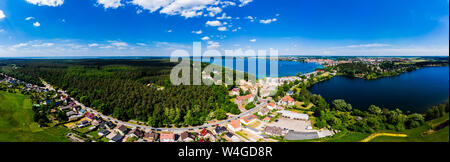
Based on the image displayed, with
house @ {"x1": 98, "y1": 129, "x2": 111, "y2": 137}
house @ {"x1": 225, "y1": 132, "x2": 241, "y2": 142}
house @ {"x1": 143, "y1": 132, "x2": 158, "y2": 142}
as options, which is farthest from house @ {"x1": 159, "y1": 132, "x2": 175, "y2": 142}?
house @ {"x1": 98, "y1": 129, "x2": 111, "y2": 137}

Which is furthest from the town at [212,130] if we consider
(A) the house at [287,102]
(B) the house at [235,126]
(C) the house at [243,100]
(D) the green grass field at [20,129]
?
(C) the house at [243,100]

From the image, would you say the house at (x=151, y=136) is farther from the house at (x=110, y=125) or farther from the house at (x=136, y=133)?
the house at (x=110, y=125)

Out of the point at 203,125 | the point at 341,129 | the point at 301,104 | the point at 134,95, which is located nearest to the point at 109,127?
the point at 134,95

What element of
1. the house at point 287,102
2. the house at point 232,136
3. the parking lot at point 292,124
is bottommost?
the parking lot at point 292,124

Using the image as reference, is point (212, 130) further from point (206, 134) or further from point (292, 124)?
point (292, 124)

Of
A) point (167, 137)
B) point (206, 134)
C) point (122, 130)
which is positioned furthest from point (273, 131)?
point (122, 130)

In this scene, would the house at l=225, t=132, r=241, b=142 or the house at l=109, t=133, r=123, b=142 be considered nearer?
the house at l=225, t=132, r=241, b=142

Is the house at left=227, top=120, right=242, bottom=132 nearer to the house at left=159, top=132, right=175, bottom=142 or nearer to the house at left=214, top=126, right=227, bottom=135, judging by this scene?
the house at left=214, top=126, right=227, bottom=135

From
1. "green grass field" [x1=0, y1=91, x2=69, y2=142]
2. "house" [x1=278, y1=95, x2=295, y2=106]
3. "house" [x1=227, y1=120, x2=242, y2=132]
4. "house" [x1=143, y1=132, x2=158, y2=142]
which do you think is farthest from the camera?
"house" [x1=278, y1=95, x2=295, y2=106]

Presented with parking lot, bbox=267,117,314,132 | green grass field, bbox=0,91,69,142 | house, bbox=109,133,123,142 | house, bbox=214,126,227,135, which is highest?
green grass field, bbox=0,91,69,142
